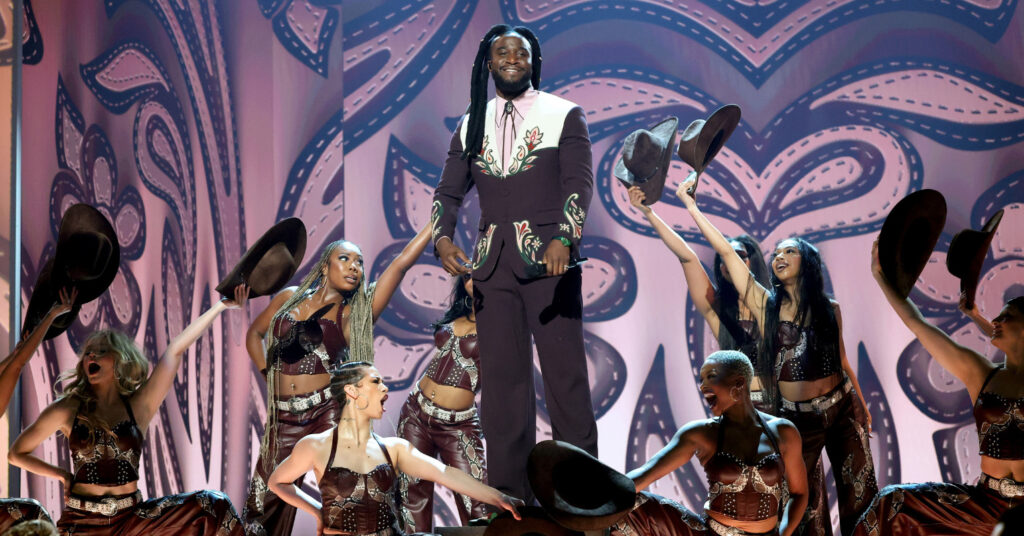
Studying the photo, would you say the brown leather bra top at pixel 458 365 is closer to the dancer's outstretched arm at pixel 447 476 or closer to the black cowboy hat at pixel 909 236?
the dancer's outstretched arm at pixel 447 476

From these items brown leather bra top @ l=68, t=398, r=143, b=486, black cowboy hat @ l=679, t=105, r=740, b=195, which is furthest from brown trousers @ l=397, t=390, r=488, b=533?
black cowboy hat @ l=679, t=105, r=740, b=195

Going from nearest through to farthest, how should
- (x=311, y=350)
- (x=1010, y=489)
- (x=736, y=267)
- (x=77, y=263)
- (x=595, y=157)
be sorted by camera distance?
1. (x=1010, y=489)
2. (x=77, y=263)
3. (x=736, y=267)
4. (x=311, y=350)
5. (x=595, y=157)

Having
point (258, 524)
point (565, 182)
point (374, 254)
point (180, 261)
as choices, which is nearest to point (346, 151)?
point (374, 254)

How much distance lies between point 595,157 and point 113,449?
3.30 metres

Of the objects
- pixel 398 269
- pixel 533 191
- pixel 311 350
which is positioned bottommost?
pixel 311 350

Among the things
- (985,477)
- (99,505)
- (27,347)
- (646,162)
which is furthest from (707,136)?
(27,347)

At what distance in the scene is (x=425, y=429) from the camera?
5.38 m

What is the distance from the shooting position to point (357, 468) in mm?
3834

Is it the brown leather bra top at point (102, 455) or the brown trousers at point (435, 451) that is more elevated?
the brown leather bra top at point (102, 455)

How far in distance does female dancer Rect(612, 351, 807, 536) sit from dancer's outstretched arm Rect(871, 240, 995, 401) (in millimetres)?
925

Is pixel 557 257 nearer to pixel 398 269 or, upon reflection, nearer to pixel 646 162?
pixel 646 162

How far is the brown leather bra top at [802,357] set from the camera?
469 cm

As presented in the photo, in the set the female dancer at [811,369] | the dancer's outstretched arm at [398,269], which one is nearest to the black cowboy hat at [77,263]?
the dancer's outstretched arm at [398,269]

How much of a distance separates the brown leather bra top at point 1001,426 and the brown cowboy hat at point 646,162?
1.66 metres
